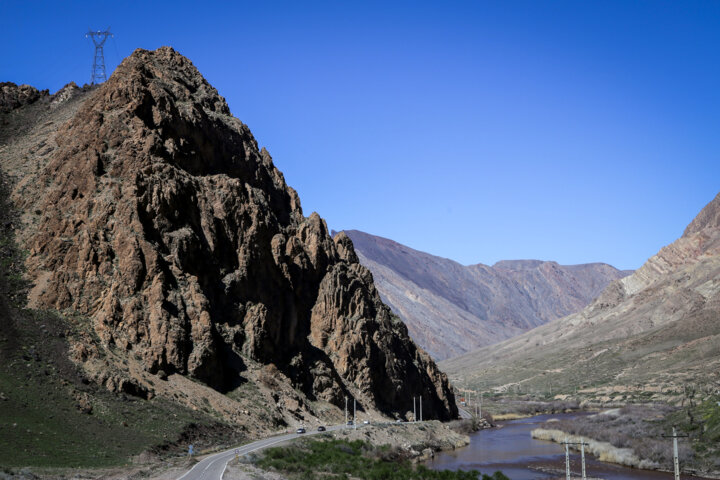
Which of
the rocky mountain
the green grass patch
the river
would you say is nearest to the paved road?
the green grass patch

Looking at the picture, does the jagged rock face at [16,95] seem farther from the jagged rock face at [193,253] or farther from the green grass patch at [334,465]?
the green grass patch at [334,465]

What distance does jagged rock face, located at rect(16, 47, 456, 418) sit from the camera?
56750 mm

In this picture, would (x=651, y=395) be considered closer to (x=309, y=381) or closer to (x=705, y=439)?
(x=705, y=439)

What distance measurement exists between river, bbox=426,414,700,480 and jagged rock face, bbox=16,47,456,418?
12821mm

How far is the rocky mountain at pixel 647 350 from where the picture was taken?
392 ft

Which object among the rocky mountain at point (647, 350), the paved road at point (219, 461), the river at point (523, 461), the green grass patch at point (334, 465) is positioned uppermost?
the rocky mountain at point (647, 350)

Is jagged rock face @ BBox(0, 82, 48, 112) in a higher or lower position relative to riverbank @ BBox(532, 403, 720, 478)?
higher

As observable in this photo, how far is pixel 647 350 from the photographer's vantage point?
480 ft

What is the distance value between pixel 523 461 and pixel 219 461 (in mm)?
33232

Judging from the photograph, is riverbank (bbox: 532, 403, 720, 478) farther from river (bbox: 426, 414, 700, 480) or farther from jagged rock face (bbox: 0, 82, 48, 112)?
jagged rock face (bbox: 0, 82, 48, 112)

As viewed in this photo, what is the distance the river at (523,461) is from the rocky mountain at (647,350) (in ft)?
111

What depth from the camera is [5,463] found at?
33.7 m

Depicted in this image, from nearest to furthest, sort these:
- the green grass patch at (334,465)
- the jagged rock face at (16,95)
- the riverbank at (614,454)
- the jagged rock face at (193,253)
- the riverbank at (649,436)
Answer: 1. the green grass patch at (334,465)
2. the jagged rock face at (193,253)
3. the riverbank at (649,436)
4. the riverbank at (614,454)
5. the jagged rock face at (16,95)

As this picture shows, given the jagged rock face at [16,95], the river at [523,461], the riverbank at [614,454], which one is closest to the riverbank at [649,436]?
the riverbank at [614,454]
